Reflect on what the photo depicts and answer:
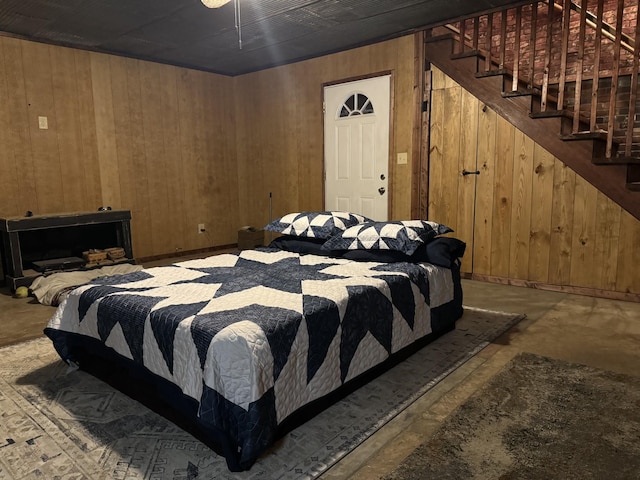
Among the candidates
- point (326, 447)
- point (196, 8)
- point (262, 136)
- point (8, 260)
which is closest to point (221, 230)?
point (262, 136)

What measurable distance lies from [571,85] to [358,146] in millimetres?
2119

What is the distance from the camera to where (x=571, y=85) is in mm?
4070

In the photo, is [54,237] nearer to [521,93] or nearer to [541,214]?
[521,93]

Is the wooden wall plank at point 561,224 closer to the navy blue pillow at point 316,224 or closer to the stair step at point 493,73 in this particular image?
the stair step at point 493,73

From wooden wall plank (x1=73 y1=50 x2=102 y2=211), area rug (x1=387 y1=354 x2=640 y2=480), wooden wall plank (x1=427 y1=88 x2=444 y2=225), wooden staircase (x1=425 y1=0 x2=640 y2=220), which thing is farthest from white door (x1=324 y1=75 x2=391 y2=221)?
area rug (x1=387 y1=354 x2=640 y2=480)

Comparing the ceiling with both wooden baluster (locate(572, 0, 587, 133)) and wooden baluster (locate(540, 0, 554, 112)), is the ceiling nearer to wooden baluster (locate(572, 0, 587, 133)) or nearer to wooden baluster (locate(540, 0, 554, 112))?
wooden baluster (locate(540, 0, 554, 112))

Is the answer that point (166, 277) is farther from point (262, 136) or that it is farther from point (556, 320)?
point (262, 136)

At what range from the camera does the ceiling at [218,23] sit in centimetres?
370

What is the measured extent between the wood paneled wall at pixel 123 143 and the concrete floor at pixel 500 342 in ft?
4.48

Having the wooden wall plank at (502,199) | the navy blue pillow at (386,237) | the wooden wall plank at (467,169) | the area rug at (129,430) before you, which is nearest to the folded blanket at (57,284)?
the area rug at (129,430)

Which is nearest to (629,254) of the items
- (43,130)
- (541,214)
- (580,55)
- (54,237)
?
(541,214)

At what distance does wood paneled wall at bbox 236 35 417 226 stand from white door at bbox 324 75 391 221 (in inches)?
3.9

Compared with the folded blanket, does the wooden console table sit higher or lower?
higher

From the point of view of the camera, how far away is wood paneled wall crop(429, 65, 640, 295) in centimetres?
369
